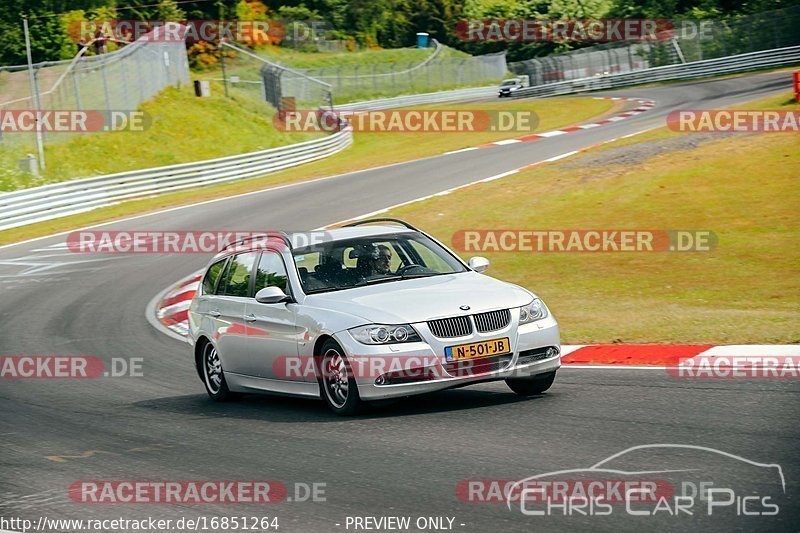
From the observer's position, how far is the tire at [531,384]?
30.0 ft

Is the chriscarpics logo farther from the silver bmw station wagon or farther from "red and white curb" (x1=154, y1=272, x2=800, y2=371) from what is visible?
"red and white curb" (x1=154, y1=272, x2=800, y2=371)

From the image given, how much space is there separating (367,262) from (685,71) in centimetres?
5319

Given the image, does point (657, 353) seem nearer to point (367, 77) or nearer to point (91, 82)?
point (91, 82)

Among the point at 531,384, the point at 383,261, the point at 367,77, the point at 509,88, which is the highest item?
the point at 383,261

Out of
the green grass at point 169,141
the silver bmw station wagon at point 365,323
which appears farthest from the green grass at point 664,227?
the green grass at point 169,141

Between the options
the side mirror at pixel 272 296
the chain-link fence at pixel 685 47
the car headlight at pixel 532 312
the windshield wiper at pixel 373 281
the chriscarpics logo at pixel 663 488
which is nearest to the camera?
the chriscarpics logo at pixel 663 488

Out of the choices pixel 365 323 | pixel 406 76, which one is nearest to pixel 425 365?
pixel 365 323

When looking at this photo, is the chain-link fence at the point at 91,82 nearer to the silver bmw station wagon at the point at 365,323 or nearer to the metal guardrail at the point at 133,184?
the metal guardrail at the point at 133,184

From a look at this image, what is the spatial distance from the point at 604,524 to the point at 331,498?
1703 mm

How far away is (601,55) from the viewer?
68188 mm

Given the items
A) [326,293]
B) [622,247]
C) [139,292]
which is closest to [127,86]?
[139,292]

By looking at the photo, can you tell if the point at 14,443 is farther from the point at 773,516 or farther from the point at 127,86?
the point at 127,86

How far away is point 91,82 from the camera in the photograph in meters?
38.1

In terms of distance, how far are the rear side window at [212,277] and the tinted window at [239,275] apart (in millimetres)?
205
